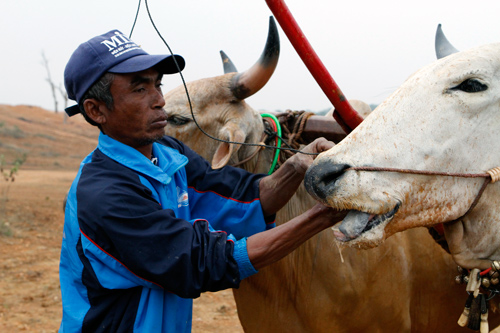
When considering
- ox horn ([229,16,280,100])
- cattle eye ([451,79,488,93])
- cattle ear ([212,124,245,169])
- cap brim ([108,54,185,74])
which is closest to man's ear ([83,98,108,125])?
cap brim ([108,54,185,74])

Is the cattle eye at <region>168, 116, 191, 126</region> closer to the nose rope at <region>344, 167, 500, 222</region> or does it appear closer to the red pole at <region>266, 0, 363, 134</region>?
the red pole at <region>266, 0, 363, 134</region>

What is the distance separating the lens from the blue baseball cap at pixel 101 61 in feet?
7.45

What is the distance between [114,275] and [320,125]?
5.51 feet

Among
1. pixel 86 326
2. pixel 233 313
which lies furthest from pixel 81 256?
pixel 233 313

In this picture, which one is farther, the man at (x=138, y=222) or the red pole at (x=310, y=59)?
the red pole at (x=310, y=59)

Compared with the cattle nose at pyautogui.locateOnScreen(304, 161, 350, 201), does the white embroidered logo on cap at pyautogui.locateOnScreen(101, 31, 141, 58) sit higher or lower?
higher

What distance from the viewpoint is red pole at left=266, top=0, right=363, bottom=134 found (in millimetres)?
2258

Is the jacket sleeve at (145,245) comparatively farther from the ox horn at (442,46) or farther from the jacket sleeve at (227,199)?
the ox horn at (442,46)

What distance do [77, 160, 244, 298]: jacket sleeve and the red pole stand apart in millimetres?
861

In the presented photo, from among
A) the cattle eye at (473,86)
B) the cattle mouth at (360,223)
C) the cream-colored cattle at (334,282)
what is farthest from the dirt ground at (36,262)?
the cattle eye at (473,86)

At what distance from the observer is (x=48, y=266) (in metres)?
7.96

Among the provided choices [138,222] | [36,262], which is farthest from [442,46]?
[36,262]

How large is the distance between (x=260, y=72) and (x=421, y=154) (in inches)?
64.0

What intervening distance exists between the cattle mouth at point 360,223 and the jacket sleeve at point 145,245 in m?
0.49
